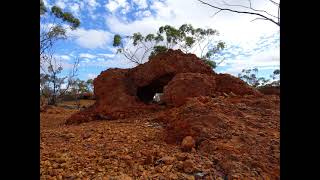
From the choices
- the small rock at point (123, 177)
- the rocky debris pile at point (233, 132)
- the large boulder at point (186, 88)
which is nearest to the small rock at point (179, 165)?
the rocky debris pile at point (233, 132)

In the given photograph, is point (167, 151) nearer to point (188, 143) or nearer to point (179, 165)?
point (188, 143)

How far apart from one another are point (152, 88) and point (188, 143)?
Answer: 4.32 m

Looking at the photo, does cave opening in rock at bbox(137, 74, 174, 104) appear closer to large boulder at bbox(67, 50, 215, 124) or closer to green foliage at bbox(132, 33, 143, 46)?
large boulder at bbox(67, 50, 215, 124)

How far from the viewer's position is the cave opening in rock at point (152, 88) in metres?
8.13

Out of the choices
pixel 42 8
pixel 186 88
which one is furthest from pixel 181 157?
pixel 42 8

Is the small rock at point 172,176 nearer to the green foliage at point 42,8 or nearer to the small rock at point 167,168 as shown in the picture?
the small rock at point 167,168

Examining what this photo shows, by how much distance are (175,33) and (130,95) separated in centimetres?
1299

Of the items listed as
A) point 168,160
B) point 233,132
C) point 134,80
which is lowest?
point 168,160

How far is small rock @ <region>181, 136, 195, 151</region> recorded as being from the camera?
4195 millimetres

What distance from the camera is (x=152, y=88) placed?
846cm

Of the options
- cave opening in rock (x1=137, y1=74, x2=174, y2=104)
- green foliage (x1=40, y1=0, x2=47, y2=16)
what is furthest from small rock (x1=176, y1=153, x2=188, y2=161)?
green foliage (x1=40, y1=0, x2=47, y2=16)
